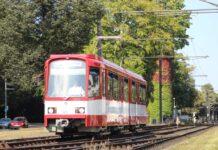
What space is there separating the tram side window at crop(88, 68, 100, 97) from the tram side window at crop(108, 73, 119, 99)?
1.77m

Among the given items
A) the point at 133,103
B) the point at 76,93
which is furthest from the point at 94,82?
the point at 133,103

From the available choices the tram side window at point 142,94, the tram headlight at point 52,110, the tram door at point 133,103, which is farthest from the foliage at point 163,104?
the tram headlight at point 52,110

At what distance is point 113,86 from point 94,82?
2957 mm

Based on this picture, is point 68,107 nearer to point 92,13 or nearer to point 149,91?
point 92,13

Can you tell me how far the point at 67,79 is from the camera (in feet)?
84.7

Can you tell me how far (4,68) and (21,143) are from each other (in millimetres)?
33147

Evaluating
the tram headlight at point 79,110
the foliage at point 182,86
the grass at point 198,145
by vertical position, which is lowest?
the grass at point 198,145

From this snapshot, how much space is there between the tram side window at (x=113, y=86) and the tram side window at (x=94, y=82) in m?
1.77

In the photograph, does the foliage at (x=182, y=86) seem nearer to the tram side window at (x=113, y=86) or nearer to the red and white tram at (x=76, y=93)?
the tram side window at (x=113, y=86)

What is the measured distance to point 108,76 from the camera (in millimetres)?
27750

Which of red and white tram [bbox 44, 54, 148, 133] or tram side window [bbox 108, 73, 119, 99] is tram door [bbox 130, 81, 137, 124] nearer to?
tram side window [bbox 108, 73, 119, 99]

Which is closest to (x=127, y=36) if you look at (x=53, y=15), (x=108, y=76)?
(x=53, y=15)

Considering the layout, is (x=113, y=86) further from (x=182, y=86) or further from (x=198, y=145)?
(x=182, y=86)

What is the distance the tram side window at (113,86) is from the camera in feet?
92.0
